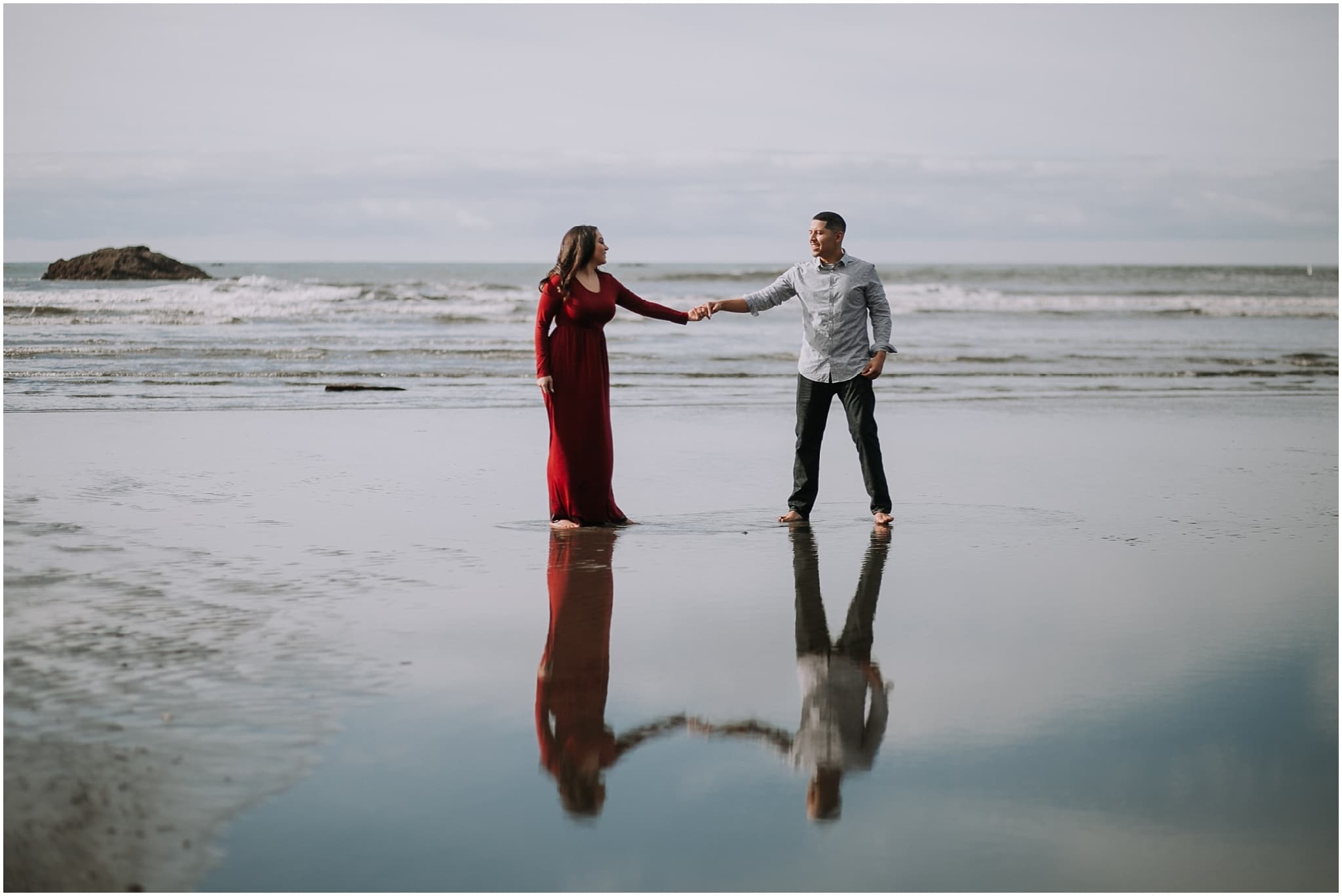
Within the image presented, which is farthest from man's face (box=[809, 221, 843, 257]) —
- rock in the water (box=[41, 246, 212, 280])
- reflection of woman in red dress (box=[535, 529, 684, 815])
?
rock in the water (box=[41, 246, 212, 280])

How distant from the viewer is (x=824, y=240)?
290 inches

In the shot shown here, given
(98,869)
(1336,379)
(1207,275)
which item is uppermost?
(1207,275)

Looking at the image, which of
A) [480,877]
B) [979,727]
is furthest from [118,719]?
[979,727]

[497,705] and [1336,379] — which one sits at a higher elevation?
[1336,379]

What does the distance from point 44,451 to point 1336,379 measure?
53.7ft

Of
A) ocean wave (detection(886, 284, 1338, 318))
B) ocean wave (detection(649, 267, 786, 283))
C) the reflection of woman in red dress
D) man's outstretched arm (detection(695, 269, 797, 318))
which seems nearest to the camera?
the reflection of woman in red dress

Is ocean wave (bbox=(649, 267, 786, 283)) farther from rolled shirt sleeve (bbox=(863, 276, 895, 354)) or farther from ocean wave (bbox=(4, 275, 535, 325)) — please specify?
rolled shirt sleeve (bbox=(863, 276, 895, 354))

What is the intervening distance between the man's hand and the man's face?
64 cm

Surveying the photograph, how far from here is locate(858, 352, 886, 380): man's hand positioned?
7.35 metres

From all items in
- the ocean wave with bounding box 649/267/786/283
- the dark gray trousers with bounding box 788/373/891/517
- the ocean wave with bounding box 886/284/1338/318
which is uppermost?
the ocean wave with bounding box 649/267/786/283

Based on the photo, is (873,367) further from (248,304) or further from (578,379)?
(248,304)

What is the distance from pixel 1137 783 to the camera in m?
3.43

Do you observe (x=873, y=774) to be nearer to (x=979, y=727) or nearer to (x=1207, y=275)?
(x=979, y=727)

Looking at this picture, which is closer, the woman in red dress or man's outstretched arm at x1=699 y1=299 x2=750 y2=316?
the woman in red dress
